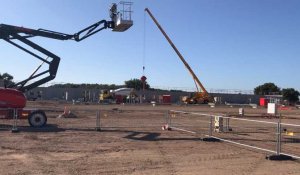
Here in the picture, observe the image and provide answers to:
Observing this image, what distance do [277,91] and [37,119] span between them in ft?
478

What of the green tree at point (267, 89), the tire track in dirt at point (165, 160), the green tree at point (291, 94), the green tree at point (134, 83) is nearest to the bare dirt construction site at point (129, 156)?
the tire track in dirt at point (165, 160)

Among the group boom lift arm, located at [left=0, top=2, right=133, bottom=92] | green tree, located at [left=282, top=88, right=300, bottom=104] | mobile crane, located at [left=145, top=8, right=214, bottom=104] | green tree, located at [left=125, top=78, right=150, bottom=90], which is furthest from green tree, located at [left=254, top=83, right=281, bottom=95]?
boom lift arm, located at [left=0, top=2, right=133, bottom=92]

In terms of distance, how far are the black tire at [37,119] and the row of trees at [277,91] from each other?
131 m

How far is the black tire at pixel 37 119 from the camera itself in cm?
2532

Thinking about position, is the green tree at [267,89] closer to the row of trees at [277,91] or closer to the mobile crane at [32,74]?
the row of trees at [277,91]

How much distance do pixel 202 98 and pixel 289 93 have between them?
254ft

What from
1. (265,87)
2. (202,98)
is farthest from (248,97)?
(265,87)

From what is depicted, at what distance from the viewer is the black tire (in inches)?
997

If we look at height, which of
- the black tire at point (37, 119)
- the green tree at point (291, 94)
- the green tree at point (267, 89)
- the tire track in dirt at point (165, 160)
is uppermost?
the green tree at point (267, 89)

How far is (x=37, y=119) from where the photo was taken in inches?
1005

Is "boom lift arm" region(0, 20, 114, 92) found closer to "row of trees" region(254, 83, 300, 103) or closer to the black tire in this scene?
the black tire

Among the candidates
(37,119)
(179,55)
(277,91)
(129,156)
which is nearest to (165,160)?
(129,156)

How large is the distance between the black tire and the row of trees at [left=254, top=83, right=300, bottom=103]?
131 meters

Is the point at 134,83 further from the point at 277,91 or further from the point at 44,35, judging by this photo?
the point at 44,35
